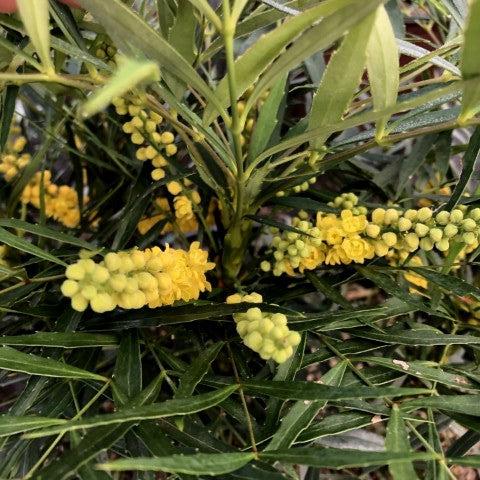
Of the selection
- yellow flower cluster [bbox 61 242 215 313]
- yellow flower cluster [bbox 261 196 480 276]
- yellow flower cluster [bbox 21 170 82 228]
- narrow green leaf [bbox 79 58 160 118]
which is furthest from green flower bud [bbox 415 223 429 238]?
yellow flower cluster [bbox 21 170 82 228]

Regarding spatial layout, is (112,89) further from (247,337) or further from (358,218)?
(358,218)

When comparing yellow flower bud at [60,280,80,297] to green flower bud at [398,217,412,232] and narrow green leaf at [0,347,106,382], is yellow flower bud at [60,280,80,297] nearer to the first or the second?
narrow green leaf at [0,347,106,382]

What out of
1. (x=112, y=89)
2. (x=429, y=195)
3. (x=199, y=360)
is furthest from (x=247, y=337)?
(x=429, y=195)

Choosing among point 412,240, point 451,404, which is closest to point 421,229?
point 412,240

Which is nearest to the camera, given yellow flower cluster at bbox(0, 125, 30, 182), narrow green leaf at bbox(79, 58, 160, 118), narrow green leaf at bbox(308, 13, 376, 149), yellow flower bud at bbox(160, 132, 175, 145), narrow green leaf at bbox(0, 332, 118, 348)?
narrow green leaf at bbox(79, 58, 160, 118)

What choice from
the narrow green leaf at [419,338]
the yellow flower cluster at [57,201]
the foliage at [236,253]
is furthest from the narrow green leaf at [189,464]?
the yellow flower cluster at [57,201]

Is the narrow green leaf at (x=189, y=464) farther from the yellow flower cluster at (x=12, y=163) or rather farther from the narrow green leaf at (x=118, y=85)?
the yellow flower cluster at (x=12, y=163)

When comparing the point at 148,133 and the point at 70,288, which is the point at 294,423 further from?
the point at 148,133
